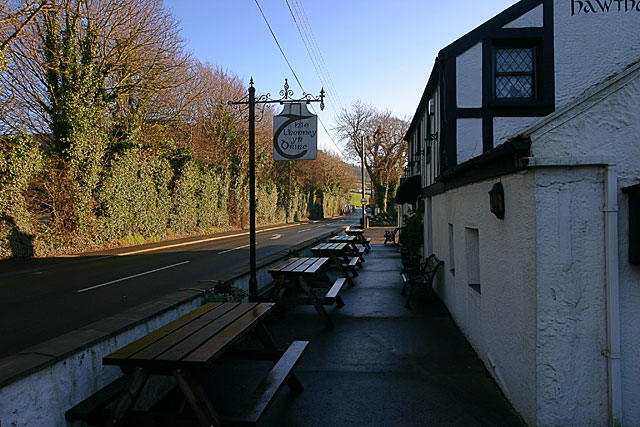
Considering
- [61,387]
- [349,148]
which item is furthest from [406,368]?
[349,148]

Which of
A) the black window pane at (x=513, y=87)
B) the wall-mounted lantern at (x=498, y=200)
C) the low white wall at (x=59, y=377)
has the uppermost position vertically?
the black window pane at (x=513, y=87)

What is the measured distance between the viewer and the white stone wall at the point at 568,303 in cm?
353

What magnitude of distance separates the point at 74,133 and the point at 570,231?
713 inches

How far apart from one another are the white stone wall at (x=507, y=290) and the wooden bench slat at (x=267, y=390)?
1947mm

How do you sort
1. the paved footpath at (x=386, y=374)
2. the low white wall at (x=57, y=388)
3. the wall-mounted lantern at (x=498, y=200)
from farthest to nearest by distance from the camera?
the wall-mounted lantern at (x=498, y=200)
the paved footpath at (x=386, y=374)
the low white wall at (x=57, y=388)

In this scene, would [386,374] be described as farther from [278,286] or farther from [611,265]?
[278,286]

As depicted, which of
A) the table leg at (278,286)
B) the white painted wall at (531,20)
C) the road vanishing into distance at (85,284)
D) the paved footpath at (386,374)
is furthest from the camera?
the white painted wall at (531,20)

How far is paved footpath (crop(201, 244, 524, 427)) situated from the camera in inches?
158

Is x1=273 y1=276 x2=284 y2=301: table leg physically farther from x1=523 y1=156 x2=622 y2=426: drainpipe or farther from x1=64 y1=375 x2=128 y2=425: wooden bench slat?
x1=523 y1=156 x2=622 y2=426: drainpipe

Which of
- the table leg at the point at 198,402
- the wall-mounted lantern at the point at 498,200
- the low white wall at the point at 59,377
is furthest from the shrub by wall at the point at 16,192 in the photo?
the wall-mounted lantern at the point at 498,200

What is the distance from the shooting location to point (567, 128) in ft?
11.9

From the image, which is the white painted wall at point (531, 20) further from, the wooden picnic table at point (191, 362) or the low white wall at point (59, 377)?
the low white wall at point (59, 377)

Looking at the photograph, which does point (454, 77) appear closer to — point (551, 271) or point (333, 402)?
point (551, 271)

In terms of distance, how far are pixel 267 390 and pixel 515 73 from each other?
7.36 m
